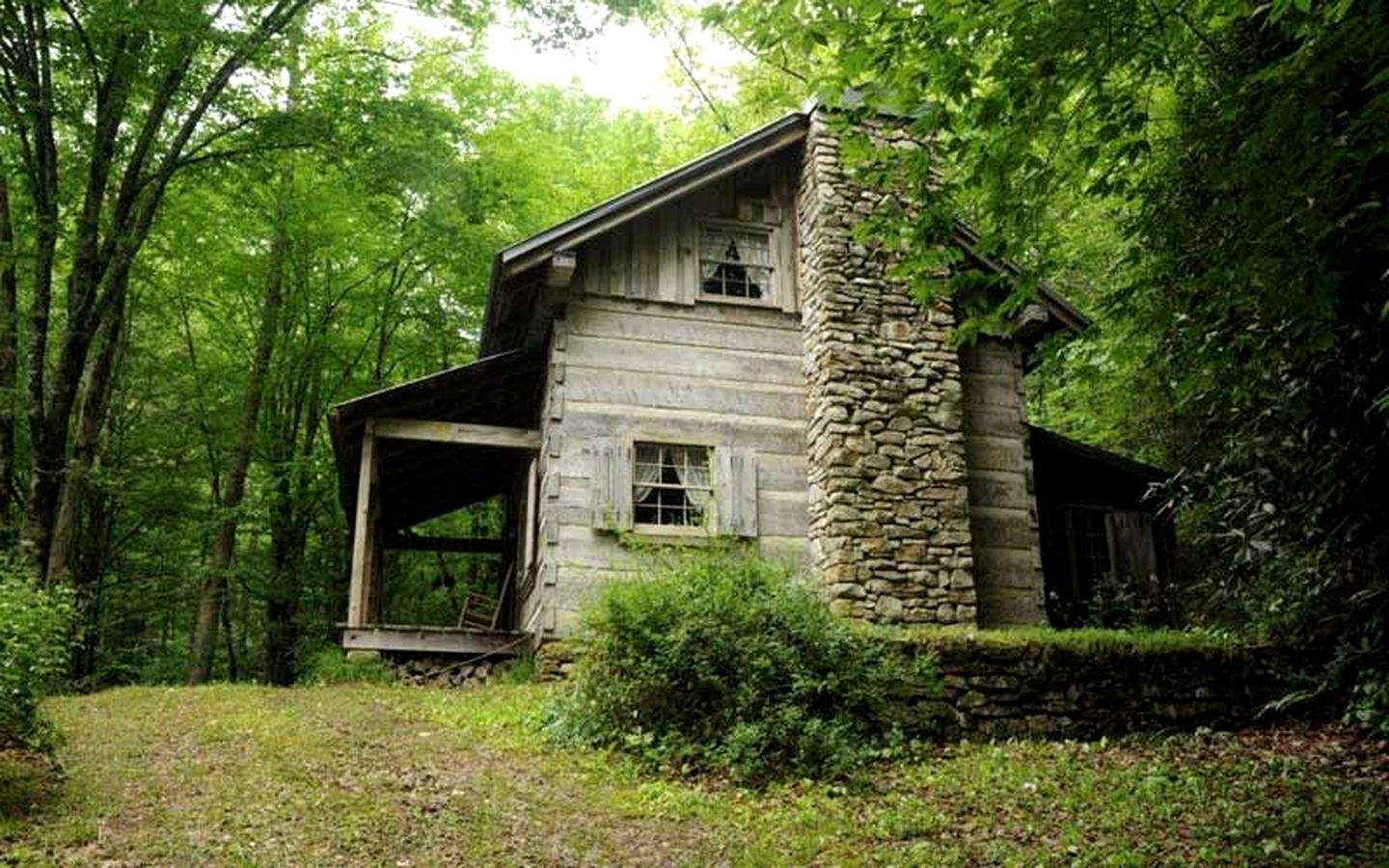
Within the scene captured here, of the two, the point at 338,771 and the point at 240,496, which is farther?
the point at 240,496

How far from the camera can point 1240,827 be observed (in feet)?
21.0

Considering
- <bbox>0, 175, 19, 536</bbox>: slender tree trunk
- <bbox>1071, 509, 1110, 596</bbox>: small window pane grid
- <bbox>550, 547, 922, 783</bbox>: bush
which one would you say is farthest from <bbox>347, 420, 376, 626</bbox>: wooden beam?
<bbox>1071, 509, 1110, 596</bbox>: small window pane grid

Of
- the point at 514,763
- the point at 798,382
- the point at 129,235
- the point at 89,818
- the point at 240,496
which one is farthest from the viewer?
the point at 240,496

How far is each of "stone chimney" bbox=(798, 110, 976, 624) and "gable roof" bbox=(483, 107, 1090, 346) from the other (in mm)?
520

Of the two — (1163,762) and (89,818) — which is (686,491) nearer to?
(1163,762)

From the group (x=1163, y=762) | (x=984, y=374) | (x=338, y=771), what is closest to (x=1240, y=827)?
(x=1163, y=762)

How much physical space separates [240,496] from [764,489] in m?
12.1

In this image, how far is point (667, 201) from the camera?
13.6m

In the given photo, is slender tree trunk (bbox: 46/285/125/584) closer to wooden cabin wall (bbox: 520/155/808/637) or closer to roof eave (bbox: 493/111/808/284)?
roof eave (bbox: 493/111/808/284)

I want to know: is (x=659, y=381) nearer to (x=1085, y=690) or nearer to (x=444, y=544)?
(x=1085, y=690)

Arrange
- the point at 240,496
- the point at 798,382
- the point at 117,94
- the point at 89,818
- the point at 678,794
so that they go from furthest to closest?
the point at 240,496 → the point at 798,382 → the point at 117,94 → the point at 678,794 → the point at 89,818

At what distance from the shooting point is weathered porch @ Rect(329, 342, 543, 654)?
13836mm

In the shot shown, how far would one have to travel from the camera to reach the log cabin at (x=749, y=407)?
501 inches

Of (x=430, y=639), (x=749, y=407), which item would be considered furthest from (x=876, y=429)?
Result: (x=430, y=639)
